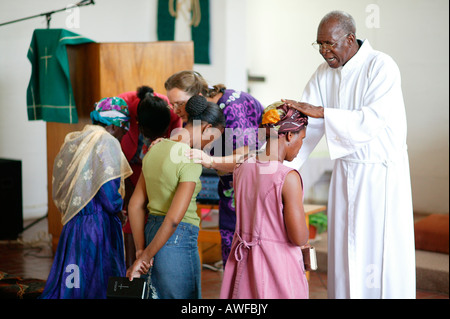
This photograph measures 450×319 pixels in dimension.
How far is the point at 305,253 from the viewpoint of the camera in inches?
90.4

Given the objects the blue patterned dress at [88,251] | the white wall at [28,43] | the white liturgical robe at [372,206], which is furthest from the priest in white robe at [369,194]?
the white wall at [28,43]

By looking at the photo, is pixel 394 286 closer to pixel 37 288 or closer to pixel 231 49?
pixel 37 288

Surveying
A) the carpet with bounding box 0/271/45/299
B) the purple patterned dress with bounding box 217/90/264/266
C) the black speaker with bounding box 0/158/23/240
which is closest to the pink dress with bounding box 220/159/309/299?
the purple patterned dress with bounding box 217/90/264/266

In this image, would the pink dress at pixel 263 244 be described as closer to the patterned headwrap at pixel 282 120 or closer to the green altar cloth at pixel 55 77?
the patterned headwrap at pixel 282 120

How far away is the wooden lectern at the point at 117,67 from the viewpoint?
434 cm

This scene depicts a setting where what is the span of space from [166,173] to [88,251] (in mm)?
936

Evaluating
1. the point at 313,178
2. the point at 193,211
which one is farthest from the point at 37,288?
the point at 313,178

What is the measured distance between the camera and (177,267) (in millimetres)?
2459

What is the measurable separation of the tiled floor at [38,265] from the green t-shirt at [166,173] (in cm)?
173

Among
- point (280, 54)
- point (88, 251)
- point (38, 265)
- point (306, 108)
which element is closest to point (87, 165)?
point (88, 251)

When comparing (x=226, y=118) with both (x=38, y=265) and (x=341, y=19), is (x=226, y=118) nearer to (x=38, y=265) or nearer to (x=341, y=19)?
(x=341, y=19)

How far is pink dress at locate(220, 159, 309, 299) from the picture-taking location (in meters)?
2.14
